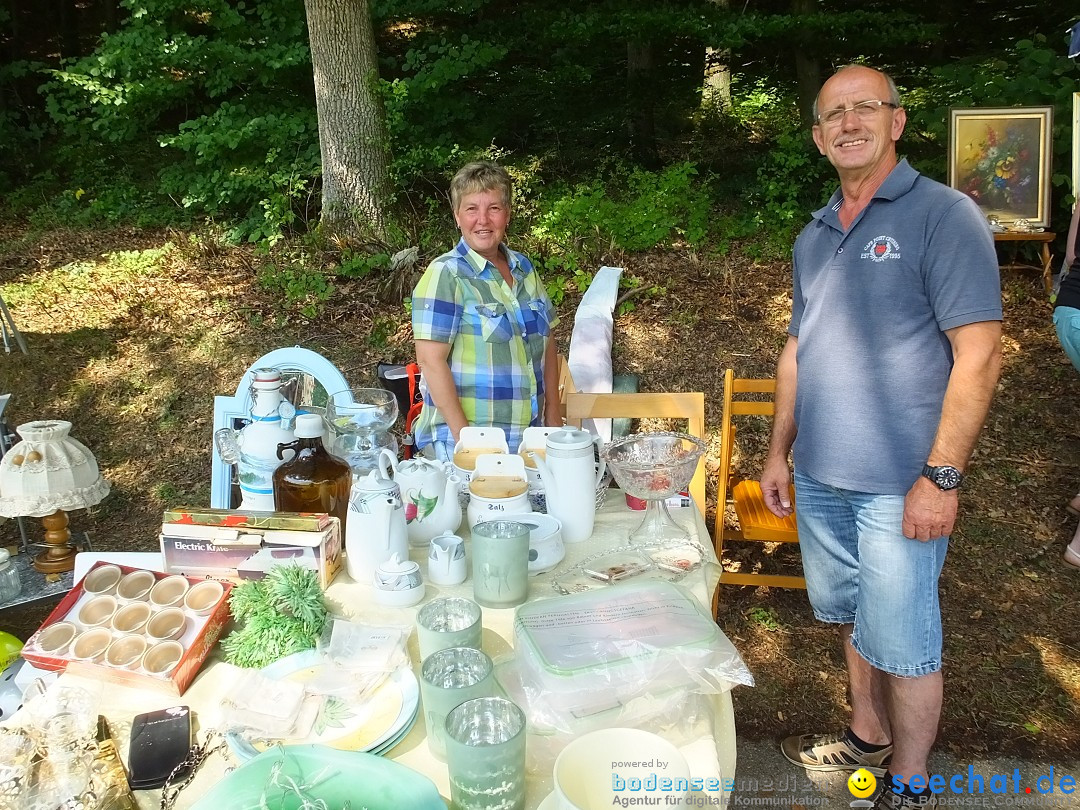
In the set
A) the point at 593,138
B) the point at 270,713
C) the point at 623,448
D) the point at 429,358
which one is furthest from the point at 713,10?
A: the point at 270,713

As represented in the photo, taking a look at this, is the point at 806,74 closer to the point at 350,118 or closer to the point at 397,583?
the point at 350,118

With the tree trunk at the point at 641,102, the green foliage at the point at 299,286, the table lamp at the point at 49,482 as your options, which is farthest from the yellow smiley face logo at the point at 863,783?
the tree trunk at the point at 641,102

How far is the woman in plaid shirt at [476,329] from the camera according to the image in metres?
2.49

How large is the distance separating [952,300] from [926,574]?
2.18 feet

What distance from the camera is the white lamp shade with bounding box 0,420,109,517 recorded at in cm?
231

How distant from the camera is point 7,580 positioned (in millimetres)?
2283

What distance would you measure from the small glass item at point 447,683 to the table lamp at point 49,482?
1.78 m

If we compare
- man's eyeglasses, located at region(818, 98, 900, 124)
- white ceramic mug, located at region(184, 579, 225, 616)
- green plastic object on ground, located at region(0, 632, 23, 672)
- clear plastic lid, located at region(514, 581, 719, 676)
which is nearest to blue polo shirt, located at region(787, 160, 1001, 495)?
man's eyeglasses, located at region(818, 98, 900, 124)

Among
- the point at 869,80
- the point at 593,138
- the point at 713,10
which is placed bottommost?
the point at 869,80

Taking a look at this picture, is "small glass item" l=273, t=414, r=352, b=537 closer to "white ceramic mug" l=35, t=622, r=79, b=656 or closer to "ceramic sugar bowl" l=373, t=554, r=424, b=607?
"ceramic sugar bowl" l=373, t=554, r=424, b=607

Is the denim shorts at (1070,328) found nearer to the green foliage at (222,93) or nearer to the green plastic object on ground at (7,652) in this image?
the green plastic object on ground at (7,652)

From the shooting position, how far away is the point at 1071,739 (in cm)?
256

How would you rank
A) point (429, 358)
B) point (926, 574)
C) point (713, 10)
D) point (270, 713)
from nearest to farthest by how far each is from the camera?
1. point (270, 713)
2. point (926, 574)
3. point (429, 358)
4. point (713, 10)

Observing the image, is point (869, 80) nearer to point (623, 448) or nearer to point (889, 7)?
point (623, 448)
